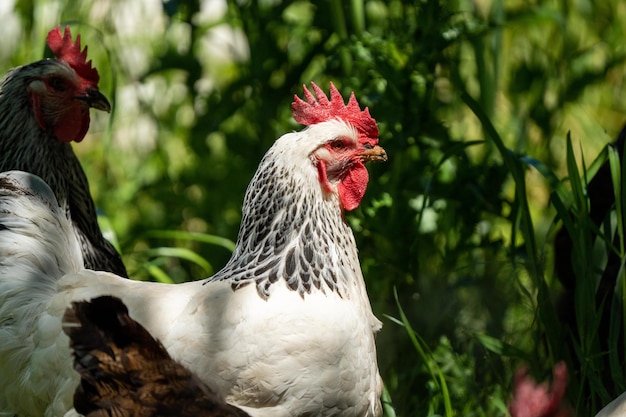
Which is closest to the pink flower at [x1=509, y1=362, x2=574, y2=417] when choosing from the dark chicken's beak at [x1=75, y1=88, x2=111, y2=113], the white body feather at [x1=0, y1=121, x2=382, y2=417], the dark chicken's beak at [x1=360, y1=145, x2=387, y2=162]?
the white body feather at [x1=0, y1=121, x2=382, y2=417]

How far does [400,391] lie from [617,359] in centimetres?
78

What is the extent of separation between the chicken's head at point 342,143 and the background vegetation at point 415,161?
331mm

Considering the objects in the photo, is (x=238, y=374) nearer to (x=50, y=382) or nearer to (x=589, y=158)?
(x=50, y=382)

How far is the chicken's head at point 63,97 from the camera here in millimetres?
3160

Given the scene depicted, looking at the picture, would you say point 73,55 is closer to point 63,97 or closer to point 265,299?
point 63,97

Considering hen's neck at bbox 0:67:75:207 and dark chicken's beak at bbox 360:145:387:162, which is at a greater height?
hen's neck at bbox 0:67:75:207

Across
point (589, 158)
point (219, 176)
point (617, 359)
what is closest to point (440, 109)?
point (219, 176)

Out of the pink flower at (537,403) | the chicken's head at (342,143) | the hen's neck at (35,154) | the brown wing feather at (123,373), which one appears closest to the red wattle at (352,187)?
the chicken's head at (342,143)

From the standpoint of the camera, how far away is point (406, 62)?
128 inches

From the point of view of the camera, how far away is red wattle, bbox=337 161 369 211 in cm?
262

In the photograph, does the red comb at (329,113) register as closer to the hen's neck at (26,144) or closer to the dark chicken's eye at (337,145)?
the dark chicken's eye at (337,145)

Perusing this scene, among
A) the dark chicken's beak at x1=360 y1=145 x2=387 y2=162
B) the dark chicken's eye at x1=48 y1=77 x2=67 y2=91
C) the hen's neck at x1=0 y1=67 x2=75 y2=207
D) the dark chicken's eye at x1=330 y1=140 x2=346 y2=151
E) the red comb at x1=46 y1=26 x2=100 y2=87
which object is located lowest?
the dark chicken's beak at x1=360 y1=145 x2=387 y2=162

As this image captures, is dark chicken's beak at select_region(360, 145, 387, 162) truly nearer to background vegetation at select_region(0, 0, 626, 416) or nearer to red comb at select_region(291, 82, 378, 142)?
red comb at select_region(291, 82, 378, 142)

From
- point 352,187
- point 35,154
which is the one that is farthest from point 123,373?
point 35,154
